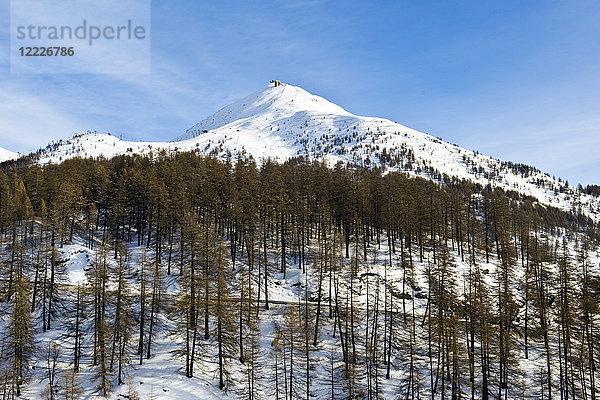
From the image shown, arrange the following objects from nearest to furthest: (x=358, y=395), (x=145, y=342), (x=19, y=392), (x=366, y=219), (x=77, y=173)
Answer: (x=19, y=392) → (x=358, y=395) → (x=145, y=342) → (x=366, y=219) → (x=77, y=173)

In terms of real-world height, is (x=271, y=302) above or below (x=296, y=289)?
below

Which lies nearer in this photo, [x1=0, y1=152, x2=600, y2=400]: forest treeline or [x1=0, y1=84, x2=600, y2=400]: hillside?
[x1=0, y1=84, x2=600, y2=400]: hillside

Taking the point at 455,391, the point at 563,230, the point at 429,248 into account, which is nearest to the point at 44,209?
the point at 455,391

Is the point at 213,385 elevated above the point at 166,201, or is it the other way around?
the point at 166,201

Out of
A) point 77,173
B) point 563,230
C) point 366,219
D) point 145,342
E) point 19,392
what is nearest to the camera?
point 19,392

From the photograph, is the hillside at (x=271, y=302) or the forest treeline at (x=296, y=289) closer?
the hillside at (x=271, y=302)

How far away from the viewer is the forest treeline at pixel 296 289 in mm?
42406

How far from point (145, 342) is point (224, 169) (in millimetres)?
49299

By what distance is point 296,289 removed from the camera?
204ft

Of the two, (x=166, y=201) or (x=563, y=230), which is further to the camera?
(x=563, y=230)

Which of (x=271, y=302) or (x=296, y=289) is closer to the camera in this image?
(x=271, y=302)

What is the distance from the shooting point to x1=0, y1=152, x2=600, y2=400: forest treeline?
139ft

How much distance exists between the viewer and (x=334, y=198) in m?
80.3

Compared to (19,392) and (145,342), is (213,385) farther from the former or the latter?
(19,392)
